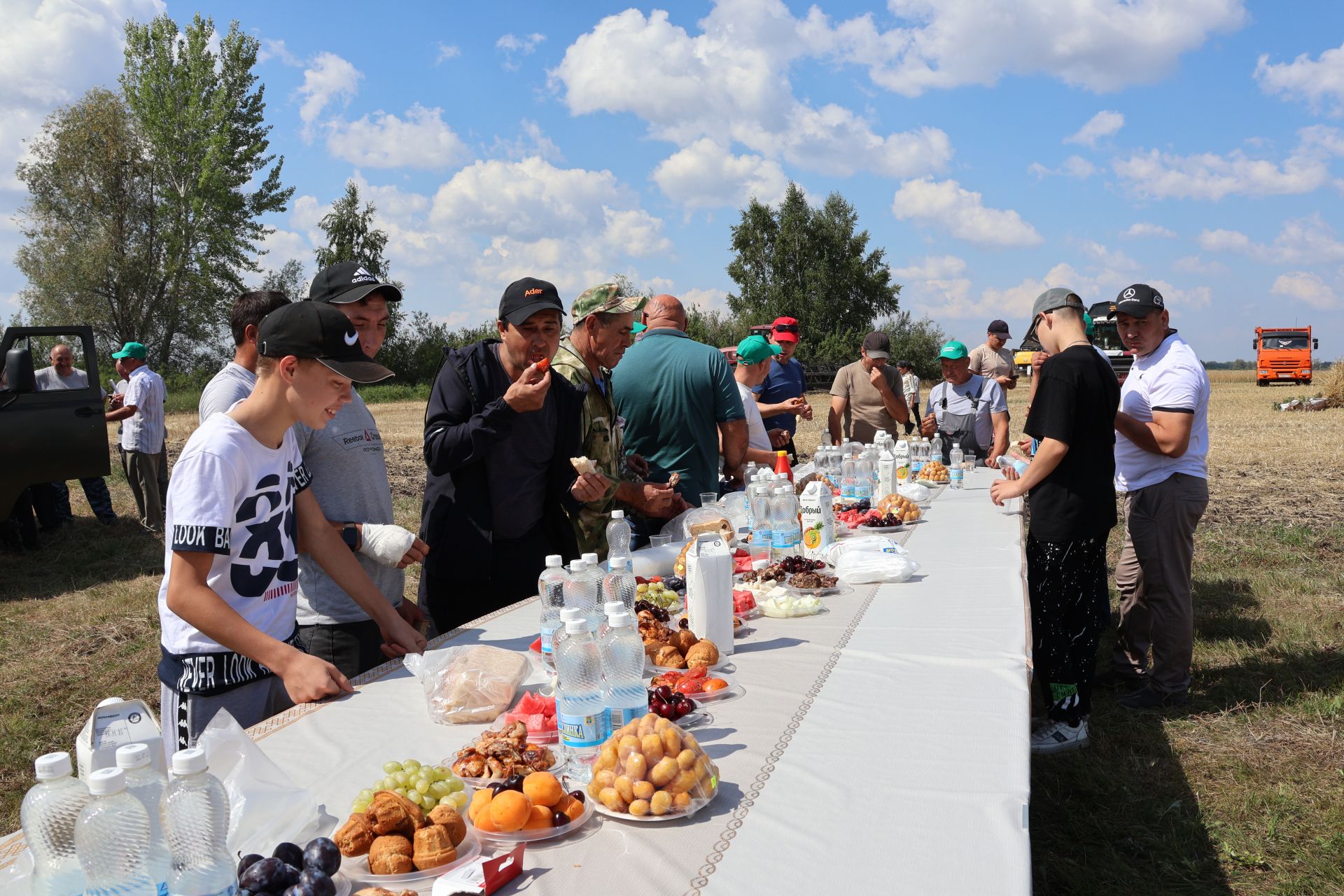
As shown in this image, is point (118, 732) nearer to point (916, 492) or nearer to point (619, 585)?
point (619, 585)

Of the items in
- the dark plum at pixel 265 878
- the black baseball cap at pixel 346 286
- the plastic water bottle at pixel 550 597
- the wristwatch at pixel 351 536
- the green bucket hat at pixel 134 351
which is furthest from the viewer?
the green bucket hat at pixel 134 351

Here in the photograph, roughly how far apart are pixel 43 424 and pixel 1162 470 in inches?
336

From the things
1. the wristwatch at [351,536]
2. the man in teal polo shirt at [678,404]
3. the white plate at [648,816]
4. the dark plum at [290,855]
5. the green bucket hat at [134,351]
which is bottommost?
the white plate at [648,816]

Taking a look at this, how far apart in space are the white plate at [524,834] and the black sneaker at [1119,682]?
12.9ft

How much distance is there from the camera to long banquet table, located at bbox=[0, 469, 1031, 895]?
4.62 feet

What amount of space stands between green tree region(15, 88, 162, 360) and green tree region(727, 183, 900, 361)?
2665 centimetres

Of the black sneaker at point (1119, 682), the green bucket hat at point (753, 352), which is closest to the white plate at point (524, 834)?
the black sneaker at point (1119, 682)

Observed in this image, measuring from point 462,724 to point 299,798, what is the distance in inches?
22.6

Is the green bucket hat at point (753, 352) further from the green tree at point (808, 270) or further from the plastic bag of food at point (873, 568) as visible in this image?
the green tree at point (808, 270)

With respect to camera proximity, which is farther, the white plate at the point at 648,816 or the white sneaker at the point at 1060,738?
the white sneaker at the point at 1060,738

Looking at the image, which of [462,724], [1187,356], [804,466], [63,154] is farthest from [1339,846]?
[63,154]

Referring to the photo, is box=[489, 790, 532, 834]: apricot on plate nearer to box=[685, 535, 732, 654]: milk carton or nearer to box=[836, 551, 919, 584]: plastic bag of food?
box=[685, 535, 732, 654]: milk carton

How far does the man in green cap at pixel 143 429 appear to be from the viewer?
9031mm

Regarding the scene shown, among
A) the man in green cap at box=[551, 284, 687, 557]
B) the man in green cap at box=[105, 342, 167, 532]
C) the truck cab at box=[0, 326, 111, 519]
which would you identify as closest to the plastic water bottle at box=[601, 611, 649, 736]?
the man in green cap at box=[551, 284, 687, 557]
